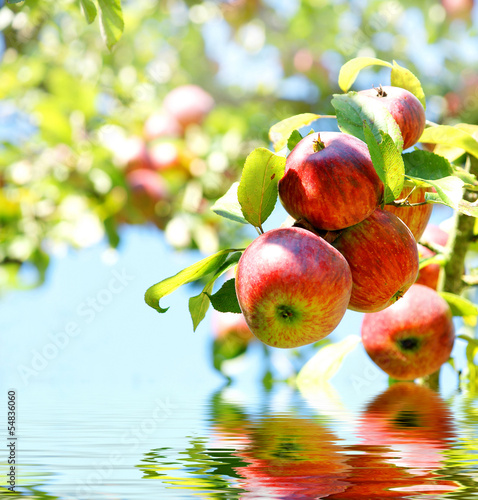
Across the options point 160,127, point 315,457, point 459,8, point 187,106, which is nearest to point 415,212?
point 315,457

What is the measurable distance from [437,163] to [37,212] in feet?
5.57

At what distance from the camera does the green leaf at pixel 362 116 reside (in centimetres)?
59

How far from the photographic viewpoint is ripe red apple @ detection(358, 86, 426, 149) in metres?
0.64

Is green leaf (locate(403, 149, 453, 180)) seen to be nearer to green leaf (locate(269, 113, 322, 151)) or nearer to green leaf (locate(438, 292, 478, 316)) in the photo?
green leaf (locate(269, 113, 322, 151))

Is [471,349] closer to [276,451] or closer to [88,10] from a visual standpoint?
[276,451]

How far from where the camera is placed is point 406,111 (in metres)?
0.64

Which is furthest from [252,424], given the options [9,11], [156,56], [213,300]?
[156,56]

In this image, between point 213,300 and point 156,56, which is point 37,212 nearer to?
point 156,56

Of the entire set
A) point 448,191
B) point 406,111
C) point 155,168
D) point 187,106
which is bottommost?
point 448,191

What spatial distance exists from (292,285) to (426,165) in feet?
0.60

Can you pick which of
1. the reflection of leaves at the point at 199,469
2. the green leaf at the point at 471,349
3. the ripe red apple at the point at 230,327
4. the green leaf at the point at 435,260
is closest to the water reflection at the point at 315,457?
the reflection of leaves at the point at 199,469

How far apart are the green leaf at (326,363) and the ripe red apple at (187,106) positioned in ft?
5.30

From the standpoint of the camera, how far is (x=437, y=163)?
2.00ft

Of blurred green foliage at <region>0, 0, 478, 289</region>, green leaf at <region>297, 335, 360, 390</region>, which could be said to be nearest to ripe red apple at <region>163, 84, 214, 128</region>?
blurred green foliage at <region>0, 0, 478, 289</region>
